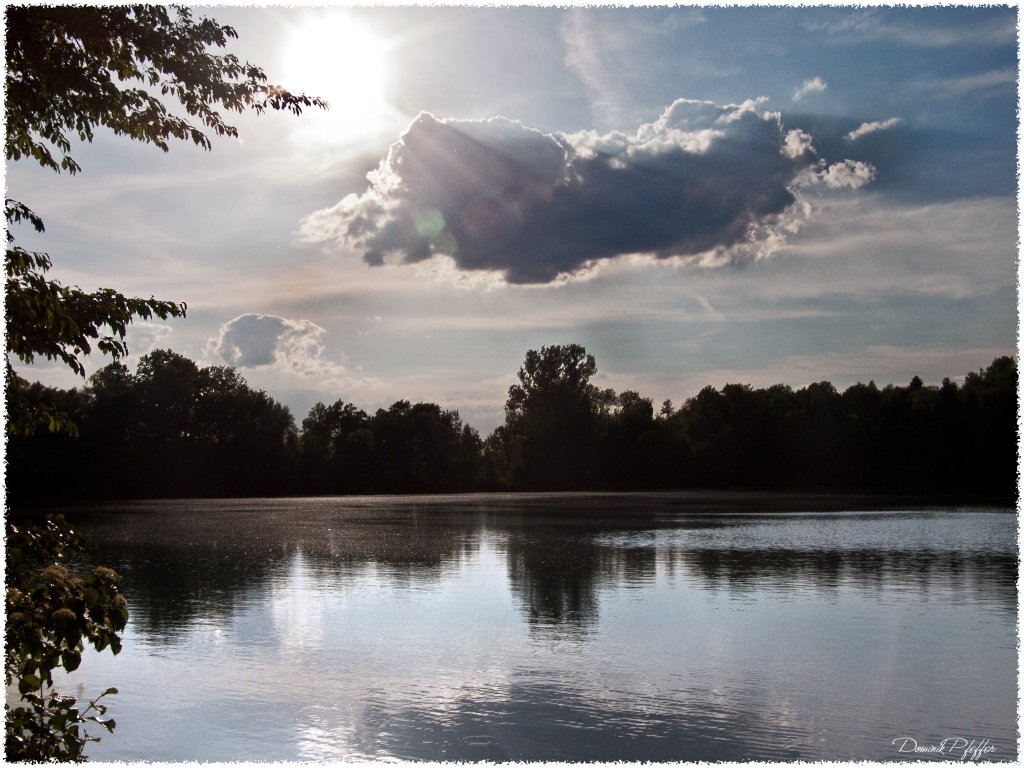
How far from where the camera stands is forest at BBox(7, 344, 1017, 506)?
319 feet

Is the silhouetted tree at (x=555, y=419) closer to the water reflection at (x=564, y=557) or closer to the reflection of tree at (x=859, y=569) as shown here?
the water reflection at (x=564, y=557)

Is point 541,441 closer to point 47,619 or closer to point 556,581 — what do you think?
point 556,581

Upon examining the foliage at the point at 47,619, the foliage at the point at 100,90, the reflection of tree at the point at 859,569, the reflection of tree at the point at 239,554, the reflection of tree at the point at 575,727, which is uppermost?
the foliage at the point at 100,90

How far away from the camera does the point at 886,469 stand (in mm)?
106938

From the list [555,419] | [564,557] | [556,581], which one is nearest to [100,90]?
[556,581]

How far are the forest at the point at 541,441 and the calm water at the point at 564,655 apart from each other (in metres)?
66.9

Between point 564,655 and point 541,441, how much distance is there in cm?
10612

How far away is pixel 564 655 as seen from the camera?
582 inches

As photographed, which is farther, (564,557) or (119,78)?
(564,557)

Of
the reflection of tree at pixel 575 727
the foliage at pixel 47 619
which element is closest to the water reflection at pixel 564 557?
the reflection of tree at pixel 575 727

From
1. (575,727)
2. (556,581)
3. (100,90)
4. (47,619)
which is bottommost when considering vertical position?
(575,727)

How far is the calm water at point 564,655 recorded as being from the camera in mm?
10711

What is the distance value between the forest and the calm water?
2634 inches

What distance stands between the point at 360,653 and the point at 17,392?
869cm
